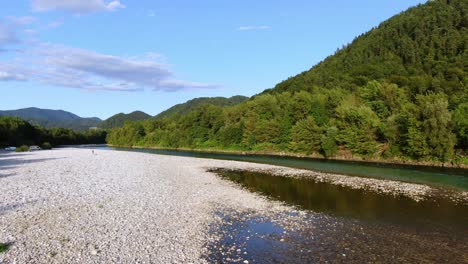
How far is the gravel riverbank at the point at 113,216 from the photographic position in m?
13.0

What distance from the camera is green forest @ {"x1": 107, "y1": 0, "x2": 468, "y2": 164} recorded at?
56.8 meters

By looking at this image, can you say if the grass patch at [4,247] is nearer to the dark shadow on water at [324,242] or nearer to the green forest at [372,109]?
the dark shadow on water at [324,242]

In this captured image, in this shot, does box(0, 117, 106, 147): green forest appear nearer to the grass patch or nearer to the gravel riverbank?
the gravel riverbank

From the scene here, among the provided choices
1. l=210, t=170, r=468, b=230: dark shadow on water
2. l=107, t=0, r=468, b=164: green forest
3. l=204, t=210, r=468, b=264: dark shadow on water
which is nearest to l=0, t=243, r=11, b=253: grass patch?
A: l=204, t=210, r=468, b=264: dark shadow on water

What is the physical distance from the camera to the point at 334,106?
294 feet

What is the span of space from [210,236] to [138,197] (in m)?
10.1

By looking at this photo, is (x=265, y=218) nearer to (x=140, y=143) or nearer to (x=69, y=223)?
(x=69, y=223)

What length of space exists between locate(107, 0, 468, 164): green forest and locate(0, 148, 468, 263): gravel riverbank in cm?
2981

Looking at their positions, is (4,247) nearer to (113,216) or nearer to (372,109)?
(113,216)

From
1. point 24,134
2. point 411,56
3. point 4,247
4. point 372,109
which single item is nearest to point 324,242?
point 4,247

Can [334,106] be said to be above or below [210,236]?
above

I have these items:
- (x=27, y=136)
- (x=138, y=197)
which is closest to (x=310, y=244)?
(x=138, y=197)

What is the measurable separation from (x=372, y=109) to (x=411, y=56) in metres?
57.7

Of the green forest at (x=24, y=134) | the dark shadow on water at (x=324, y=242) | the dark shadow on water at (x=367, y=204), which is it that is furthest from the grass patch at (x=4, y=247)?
the green forest at (x=24, y=134)
